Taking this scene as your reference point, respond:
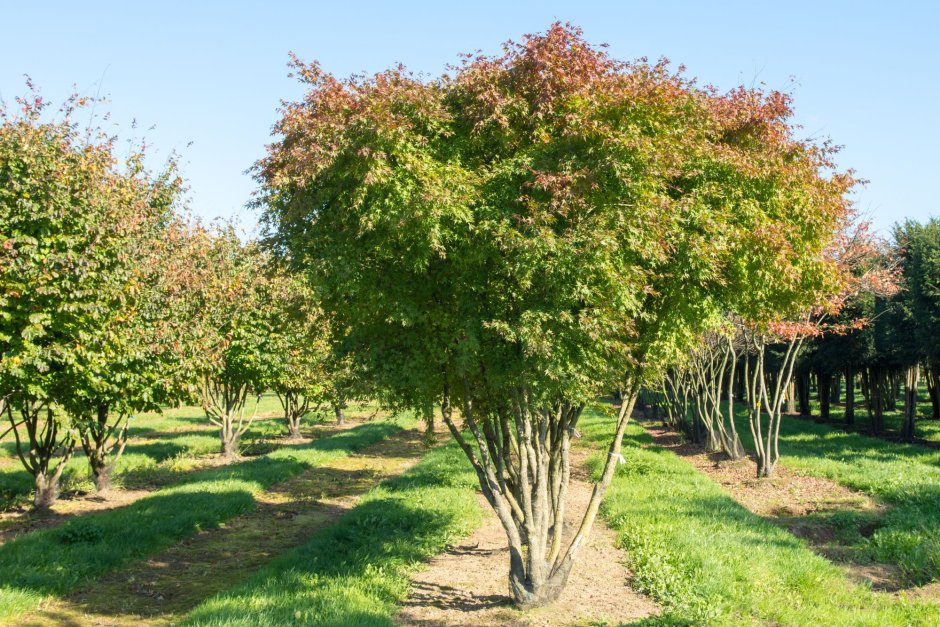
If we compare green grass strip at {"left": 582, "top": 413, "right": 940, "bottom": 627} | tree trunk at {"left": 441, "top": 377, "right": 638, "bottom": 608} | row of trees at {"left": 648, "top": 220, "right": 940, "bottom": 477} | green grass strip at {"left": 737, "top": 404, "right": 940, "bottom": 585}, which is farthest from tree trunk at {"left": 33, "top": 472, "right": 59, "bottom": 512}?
green grass strip at {"left": 737, "top": 404, "right": 940, "bottom": 585}

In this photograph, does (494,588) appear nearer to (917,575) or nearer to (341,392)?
(341,392)

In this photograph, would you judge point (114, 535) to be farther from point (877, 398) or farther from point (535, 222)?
point (877, 398)

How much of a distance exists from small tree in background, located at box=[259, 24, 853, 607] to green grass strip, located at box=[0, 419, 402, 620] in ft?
19.0

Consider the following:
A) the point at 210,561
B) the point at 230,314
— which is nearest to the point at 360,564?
the point at 210,561

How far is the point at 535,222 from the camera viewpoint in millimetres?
7719

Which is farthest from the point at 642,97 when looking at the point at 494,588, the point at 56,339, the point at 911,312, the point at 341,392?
the point at 911,312

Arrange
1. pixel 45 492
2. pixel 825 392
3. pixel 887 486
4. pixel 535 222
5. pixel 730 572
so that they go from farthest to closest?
pixel 825 392 → pixel 45 492 → pixel 887 486 → pixel 730 572 → pixel 535 222

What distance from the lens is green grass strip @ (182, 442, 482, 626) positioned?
7.87 metres

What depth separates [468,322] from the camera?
26.2ft

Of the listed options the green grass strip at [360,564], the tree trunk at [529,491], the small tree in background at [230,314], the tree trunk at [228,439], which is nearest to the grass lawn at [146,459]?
the tree trunk at [228,439]

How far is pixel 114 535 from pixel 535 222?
9.73 meters

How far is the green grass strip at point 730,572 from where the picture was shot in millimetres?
7938

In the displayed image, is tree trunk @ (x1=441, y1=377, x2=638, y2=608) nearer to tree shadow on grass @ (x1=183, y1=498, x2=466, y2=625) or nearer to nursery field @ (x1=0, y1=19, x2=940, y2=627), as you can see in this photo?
nursery field @ (x1=0, y1=19, x2=940, y2=627)

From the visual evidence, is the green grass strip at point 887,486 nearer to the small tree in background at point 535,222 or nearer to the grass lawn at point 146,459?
the small tree in background at point 535,222
